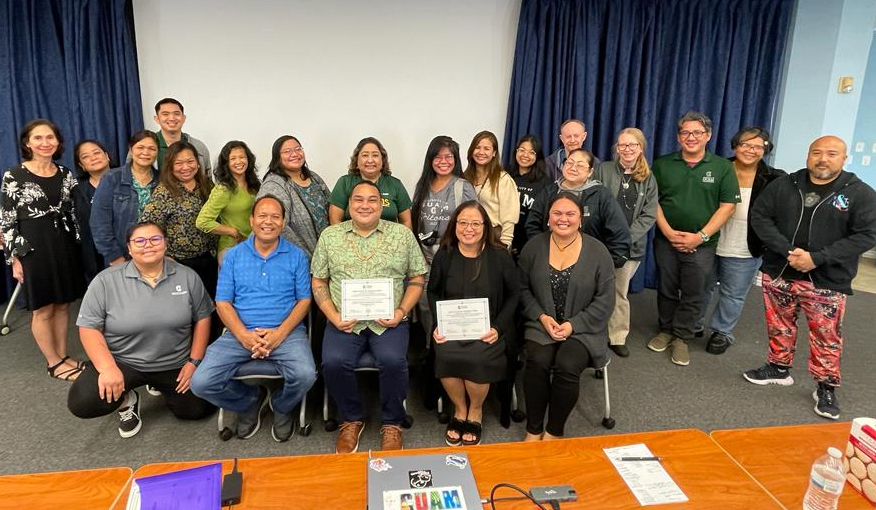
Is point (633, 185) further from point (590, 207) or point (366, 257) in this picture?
point (366, 257)

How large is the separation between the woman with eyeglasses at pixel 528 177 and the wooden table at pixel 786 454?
1.97 metres

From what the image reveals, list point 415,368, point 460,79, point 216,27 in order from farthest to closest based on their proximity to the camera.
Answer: point 460,79
point 216,27
point 415,368

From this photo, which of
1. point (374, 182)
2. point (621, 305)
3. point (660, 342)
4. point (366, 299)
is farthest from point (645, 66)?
point (366, 299)

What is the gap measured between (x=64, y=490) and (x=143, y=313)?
1232 mm

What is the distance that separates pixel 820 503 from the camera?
4.09 feet

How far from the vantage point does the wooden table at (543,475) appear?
1.29 meters

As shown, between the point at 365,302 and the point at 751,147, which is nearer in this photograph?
the point at 365,302

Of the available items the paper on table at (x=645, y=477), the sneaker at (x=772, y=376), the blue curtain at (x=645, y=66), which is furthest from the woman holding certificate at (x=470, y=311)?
the blue curtain at (x=645, y=66)

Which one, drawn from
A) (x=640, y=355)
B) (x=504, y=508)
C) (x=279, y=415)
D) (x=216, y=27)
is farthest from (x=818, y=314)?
(x=216, y=27)

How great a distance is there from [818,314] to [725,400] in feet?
2.35

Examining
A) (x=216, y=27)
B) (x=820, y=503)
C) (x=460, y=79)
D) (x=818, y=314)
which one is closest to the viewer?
(x=820, y=503)

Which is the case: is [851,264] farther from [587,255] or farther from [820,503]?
[820,503]

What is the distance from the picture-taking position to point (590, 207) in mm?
3000

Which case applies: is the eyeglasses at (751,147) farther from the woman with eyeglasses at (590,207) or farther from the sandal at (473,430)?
the sandal at (473,430)
